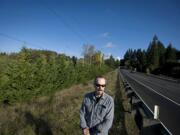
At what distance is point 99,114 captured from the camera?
3.80m

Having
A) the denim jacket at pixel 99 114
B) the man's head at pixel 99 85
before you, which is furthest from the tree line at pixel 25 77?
the man's head at pixel 99 85

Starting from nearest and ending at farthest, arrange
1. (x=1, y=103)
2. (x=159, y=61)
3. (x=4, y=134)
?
(x=4, y=134)
(x=1, y=103)
(x=159, y=61)

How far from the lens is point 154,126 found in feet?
16.2

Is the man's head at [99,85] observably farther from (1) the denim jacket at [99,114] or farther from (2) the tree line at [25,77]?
(2) the tree line at [25,77]

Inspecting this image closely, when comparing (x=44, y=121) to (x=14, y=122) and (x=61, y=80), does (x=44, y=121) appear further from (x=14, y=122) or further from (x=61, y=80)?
(x=61, y=80)

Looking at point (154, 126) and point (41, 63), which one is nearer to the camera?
point (154, 126)

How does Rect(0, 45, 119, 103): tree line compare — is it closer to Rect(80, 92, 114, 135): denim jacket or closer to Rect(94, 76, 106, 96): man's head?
Rect(80, 92, 114, 135): denim jacket

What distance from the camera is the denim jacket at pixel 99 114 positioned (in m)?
3.76

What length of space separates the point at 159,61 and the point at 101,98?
105449 mm

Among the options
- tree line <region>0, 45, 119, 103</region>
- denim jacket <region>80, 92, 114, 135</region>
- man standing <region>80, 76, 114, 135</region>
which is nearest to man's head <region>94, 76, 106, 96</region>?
man standing <region>80, 76, 114, 135</region>

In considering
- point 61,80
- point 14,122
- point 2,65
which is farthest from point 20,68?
point 61,80

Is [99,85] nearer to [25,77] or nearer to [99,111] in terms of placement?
[99,111]

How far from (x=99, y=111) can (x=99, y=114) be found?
0.19 ft

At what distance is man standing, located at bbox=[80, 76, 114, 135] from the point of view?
3753mm
